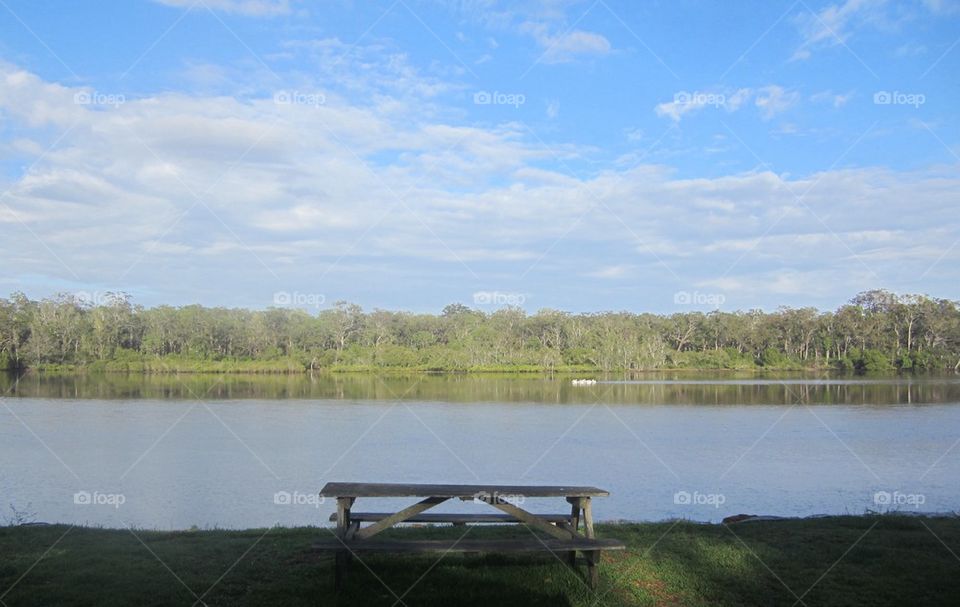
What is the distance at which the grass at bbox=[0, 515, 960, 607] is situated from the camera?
6.23 meters

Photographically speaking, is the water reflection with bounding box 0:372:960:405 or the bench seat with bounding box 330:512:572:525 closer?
the bench seat with bounding box 330:512:572:525

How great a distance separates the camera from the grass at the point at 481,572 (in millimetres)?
6234

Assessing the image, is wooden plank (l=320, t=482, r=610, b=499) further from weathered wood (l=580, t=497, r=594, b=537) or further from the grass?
the grass

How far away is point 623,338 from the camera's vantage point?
107688 mm

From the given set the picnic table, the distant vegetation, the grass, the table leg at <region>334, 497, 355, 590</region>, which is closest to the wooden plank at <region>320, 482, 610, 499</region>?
the picnic table

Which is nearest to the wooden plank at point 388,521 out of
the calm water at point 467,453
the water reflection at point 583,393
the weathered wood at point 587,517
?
the weathered wood at point 587,517

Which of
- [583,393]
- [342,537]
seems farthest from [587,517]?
[583,393]

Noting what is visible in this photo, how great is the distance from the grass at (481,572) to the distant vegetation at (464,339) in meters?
88.4

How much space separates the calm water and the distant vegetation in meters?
46.1

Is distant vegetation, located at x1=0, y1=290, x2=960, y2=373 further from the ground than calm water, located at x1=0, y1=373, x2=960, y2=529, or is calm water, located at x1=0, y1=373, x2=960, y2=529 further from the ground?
distant vegetation, located at x1=0, y1=290, x2=960, y2=373

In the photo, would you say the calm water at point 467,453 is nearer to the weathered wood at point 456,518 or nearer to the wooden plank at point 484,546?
the weathered wood at point 456,518

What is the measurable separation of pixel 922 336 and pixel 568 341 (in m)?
50.6

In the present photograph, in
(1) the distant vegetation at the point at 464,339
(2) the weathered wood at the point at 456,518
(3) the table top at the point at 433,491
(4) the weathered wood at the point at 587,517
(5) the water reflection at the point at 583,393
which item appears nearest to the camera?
(3) the table top at the point at 433,491

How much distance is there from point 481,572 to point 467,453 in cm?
1864
